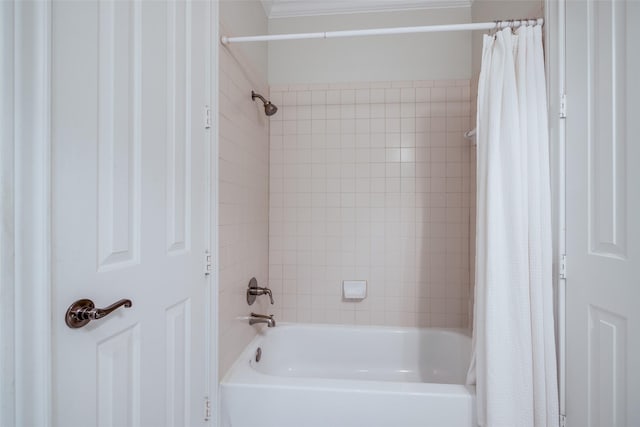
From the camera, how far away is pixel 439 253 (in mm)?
2180

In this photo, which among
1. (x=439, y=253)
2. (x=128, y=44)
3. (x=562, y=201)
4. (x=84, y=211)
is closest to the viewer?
(x=84, y=211)

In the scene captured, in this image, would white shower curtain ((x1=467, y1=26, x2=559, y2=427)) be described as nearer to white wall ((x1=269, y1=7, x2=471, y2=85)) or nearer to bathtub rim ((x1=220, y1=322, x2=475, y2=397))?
bathtub rim ((x1=220, y1=322, x2=475, y2=397))

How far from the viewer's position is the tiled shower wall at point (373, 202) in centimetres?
217

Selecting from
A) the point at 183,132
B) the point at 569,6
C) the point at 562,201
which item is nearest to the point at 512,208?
the point at 562,201

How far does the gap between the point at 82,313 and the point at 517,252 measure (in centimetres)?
133

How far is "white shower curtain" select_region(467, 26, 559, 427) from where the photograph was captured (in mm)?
1213

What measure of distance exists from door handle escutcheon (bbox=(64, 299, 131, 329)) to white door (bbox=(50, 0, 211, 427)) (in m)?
0.01

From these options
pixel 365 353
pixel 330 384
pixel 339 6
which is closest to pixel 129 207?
pixel 330 384

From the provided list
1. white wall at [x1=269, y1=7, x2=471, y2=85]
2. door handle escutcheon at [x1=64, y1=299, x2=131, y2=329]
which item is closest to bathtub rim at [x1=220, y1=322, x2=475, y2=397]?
door handle escutcheon at [x1=64, y1=299, x2=131, y2=329]

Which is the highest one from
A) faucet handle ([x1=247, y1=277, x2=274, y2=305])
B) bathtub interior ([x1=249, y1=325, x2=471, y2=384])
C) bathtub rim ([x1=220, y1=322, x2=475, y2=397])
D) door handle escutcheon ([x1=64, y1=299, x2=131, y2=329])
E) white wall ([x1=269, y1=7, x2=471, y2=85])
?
white wall ([x1=269, y1=7, x2=471, y2=85])

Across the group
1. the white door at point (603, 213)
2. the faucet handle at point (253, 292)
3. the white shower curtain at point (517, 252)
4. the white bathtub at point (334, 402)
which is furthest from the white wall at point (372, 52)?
the white bathtub at point (334, 402)

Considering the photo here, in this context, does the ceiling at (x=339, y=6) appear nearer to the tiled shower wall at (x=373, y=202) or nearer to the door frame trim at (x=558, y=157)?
the tiled shower wall at (x=373, y=202)
